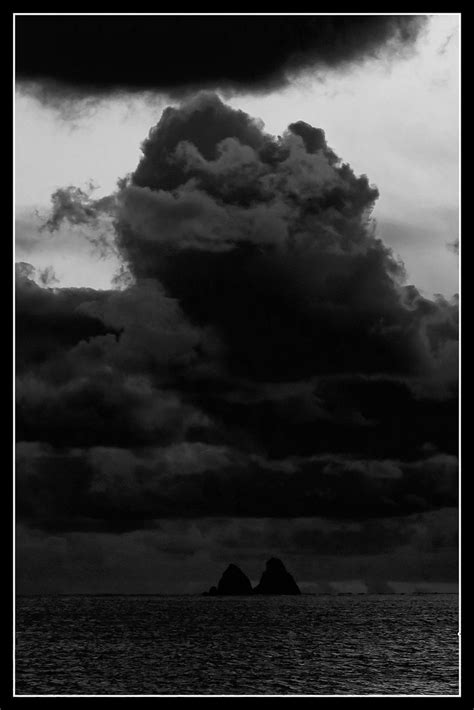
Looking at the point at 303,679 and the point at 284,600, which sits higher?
the point at 303,679

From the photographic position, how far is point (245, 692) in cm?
3356

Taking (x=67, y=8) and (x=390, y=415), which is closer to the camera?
(x=67, y=8)

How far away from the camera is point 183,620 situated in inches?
3054

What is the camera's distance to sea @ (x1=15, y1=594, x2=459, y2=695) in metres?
35.1

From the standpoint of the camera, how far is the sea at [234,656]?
35.1 metres

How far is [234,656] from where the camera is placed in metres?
46.7
